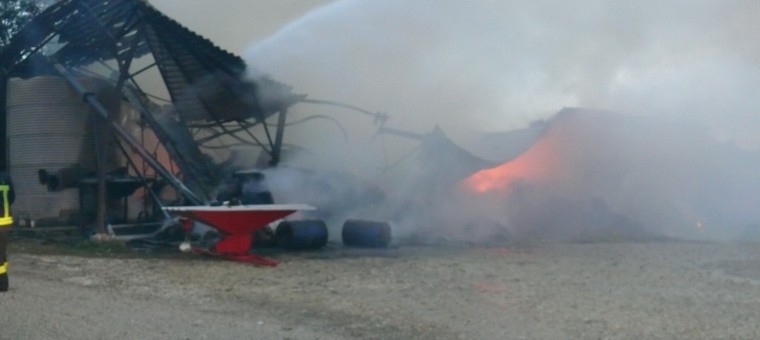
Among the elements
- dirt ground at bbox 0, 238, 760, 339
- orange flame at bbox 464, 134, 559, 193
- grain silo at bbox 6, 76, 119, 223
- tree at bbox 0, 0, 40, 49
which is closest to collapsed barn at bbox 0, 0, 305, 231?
grain silo at bbox 6, 76, 119, 223

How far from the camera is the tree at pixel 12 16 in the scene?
2067 centimetres

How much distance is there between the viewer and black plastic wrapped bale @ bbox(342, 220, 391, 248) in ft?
48.0

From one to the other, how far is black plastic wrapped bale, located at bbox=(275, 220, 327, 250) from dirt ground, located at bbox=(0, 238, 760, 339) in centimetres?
58

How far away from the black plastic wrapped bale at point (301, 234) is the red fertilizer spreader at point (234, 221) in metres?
1.23

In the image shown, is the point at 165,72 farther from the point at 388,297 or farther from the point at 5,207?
the point at 388,297

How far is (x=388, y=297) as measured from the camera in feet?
30.4

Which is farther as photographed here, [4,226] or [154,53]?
[154,53]

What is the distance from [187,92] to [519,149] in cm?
718

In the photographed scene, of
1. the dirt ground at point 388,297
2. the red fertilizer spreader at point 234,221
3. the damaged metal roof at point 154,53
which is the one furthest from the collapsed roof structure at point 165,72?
the dirt ground at point 388,297

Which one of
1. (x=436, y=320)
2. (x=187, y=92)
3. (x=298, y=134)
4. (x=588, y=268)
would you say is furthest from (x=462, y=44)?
(x=436, y=320)

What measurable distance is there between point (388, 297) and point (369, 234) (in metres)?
5.40

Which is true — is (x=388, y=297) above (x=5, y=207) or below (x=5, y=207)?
below

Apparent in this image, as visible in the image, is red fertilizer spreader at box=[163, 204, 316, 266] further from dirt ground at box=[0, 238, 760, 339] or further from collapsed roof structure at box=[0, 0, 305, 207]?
collapsed roof structure at box=[0, 0, 305, 207]

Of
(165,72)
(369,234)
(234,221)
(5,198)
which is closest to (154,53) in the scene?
(165,72)
